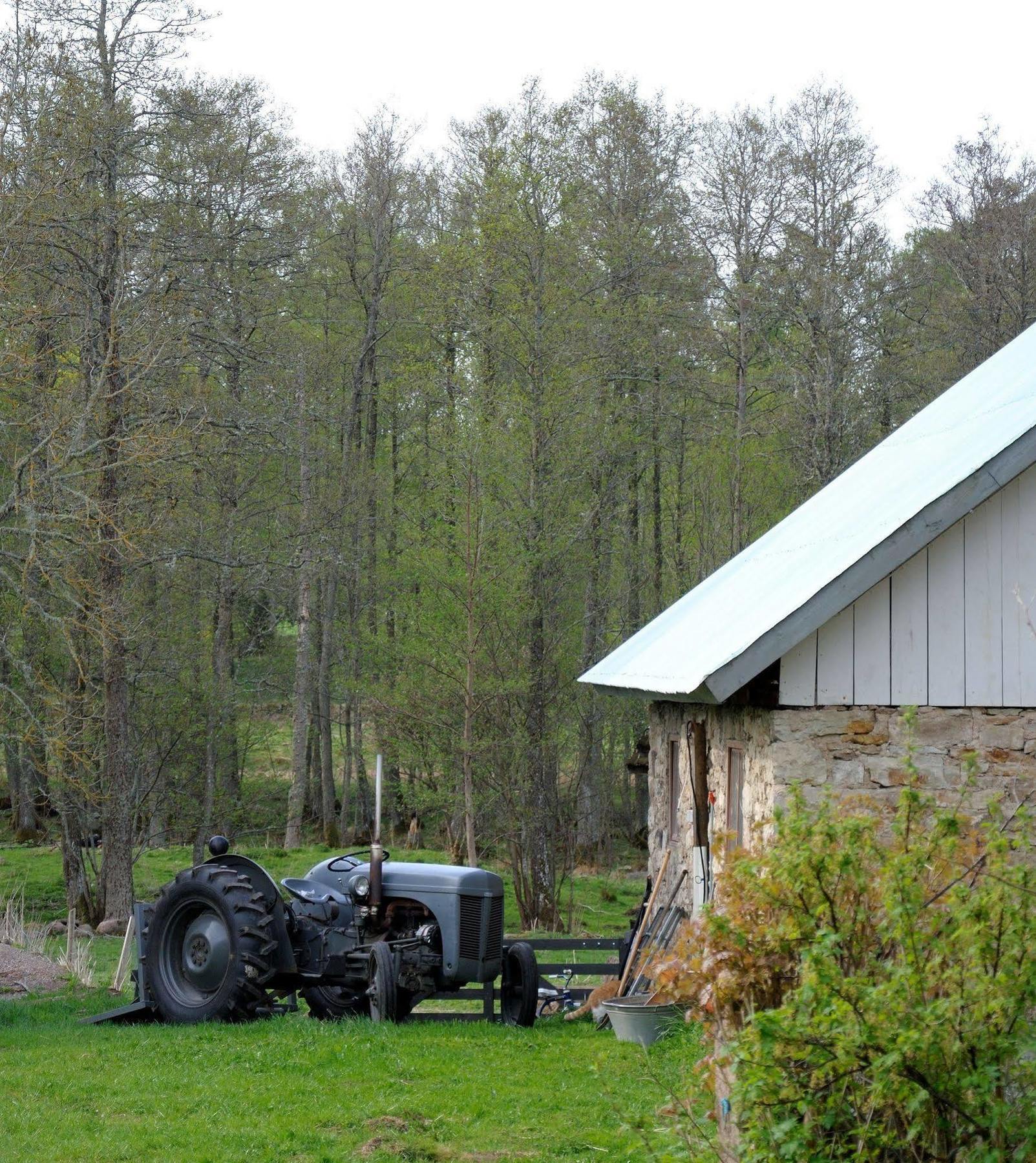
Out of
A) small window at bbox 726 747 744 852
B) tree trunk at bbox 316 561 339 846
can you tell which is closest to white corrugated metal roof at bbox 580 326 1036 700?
small window at bbox 726 747 744 852

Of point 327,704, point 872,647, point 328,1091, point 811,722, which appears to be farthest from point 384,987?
point 327,704

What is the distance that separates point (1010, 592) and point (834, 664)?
3.61 ft

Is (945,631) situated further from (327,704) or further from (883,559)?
(327,704)

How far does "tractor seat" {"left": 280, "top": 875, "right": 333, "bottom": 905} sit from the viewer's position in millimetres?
10234

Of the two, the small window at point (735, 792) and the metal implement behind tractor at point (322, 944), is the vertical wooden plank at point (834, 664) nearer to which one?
the small window at point (735, 792)

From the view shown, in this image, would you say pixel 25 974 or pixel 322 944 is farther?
pixel 25 974

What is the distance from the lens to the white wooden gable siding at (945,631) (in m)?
7.82

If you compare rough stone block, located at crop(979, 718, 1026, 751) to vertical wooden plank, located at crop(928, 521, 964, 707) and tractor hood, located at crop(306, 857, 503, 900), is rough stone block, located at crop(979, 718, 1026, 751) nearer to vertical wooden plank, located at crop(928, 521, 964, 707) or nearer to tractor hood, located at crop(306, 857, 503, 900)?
vertical wooden plank, located at crop(928, 521, 964, 707)

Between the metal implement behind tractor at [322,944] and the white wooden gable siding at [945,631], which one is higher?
the white wooden gable siding at [945,631]

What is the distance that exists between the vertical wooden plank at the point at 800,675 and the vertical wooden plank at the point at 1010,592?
44.1 inches

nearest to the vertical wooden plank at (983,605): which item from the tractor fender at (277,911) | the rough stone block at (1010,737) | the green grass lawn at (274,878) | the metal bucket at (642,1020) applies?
the rough stone block at (1010,737)

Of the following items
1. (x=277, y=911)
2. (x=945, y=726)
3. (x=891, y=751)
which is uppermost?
(x=945, y=726)

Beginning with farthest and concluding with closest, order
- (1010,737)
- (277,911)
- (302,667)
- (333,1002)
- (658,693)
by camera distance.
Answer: (302,667) < (333,1002) < (277,911) < (658,693) < (1010,737)

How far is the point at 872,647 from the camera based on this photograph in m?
7.83
